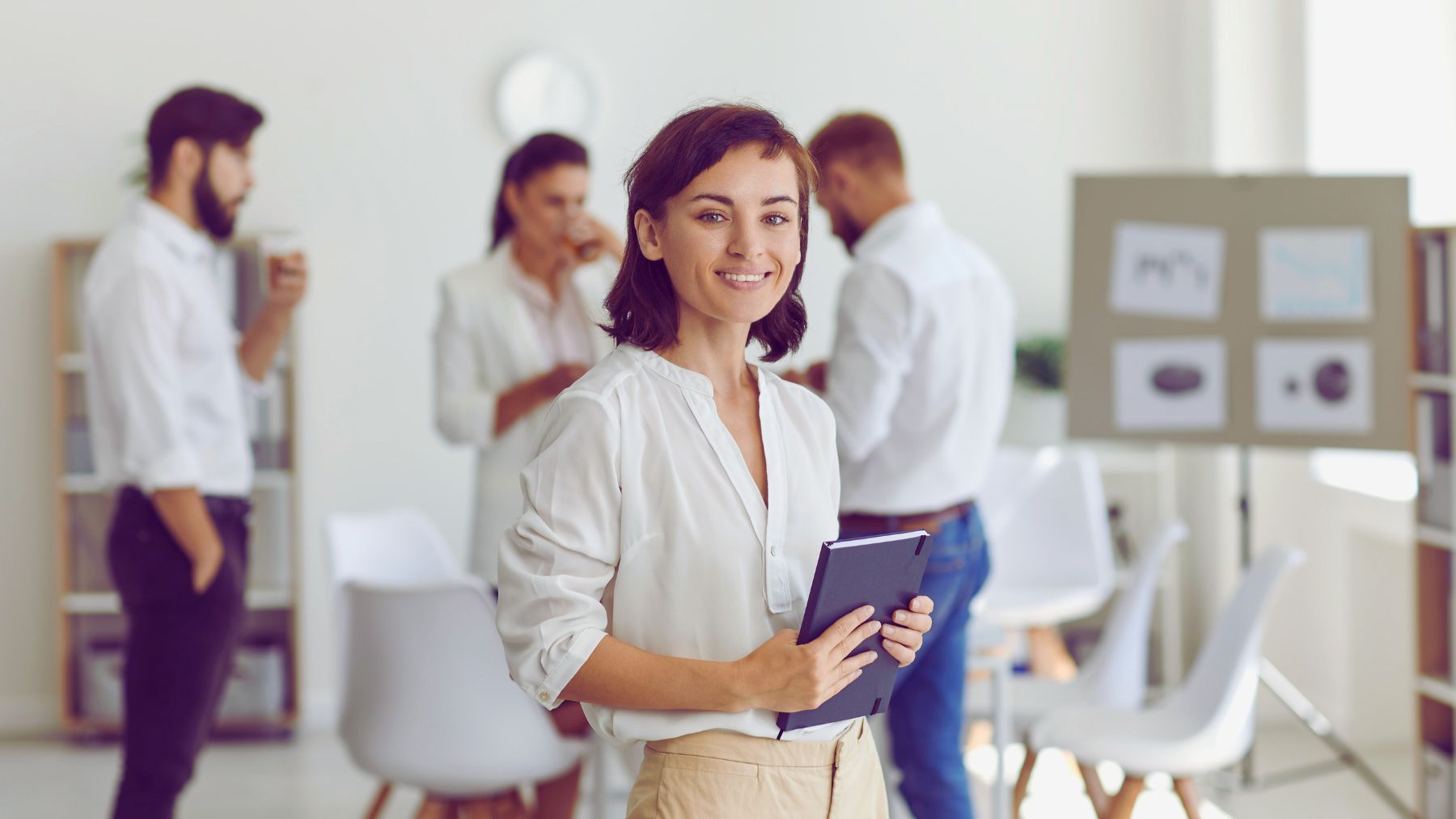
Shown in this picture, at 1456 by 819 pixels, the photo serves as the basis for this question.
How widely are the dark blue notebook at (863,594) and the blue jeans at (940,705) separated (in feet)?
3.74

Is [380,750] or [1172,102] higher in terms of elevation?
[1172,102]

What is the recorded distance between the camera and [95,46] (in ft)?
14.2

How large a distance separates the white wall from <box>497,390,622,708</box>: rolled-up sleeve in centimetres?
313

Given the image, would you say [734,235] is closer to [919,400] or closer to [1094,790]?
[919,400]

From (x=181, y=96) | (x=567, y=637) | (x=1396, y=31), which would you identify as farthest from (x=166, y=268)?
(x=1396, y=31)

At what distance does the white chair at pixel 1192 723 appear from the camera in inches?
97.8

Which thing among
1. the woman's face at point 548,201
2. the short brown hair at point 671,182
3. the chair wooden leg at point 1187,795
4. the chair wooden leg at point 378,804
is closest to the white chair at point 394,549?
the chair wooden leg at point 378,804

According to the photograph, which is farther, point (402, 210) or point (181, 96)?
point (402, 210)

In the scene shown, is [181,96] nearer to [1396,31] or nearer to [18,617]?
[18,617]

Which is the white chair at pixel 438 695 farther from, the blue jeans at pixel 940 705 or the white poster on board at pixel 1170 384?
the white poster on board at pixel 1170 384

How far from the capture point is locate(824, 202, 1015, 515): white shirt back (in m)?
2.38

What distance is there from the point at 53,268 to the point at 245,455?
219cm

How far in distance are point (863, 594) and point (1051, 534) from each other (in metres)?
2.92

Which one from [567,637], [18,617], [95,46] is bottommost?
[18,617]
